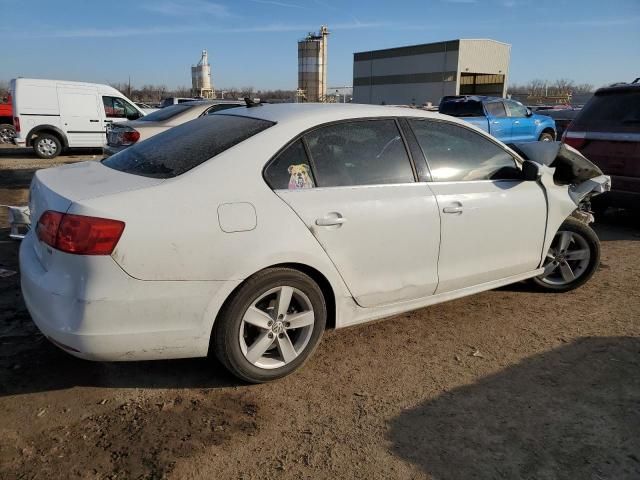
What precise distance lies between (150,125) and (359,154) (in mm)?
6193

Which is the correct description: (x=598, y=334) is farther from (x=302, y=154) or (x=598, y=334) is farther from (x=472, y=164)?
(x=302, y=154)

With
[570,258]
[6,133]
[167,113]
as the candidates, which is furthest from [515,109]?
[6,133]

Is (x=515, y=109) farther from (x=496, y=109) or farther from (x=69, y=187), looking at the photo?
(x=69, y=187)

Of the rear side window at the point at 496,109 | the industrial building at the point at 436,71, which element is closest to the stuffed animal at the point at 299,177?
the rear side window at the point at 496,109

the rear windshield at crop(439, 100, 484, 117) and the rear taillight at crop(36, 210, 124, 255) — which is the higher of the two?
the rear windshield at crop(439, 100, 484, 117)

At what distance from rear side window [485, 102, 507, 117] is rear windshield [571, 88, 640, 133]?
6.14 m

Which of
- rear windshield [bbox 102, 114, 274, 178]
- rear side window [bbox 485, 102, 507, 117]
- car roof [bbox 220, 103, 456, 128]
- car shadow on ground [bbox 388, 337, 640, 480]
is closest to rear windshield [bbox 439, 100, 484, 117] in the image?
rear side window [bbox 485, 102, 507, 117]

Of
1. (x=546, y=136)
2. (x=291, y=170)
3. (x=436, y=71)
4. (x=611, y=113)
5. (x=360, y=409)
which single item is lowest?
(x=360, y=409)

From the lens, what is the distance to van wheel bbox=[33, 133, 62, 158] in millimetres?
13602

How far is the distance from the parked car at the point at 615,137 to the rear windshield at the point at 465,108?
19.8 feet

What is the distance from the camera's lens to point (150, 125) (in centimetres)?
848

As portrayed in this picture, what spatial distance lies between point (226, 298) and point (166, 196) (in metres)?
0.62

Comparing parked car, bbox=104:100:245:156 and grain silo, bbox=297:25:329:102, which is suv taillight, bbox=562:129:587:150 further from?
grain silo, bbox=297:25:329:102

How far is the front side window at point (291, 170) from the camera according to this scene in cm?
291
